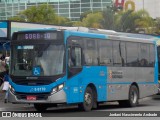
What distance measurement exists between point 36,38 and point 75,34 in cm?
139

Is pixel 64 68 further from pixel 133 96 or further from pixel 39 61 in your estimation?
pixel 133 96

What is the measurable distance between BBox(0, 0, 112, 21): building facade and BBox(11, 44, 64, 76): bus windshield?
295 ft

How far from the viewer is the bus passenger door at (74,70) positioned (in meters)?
17.8

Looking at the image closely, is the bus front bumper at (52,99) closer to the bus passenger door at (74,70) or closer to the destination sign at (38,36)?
the bus passenger door at (74,70)

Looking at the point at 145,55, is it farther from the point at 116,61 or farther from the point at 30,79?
the point at 30,79

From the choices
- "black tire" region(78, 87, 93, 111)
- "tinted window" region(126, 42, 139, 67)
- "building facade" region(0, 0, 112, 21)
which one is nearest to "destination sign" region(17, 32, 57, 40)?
"black tire" region(78, 87, 93, 111)

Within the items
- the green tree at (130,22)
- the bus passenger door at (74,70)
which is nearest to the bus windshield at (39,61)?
the bus passenger door at (74,70)

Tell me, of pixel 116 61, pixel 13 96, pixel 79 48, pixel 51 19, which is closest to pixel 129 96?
pixel 116 61

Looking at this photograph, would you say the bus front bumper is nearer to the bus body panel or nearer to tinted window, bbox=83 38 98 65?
the bus body panel

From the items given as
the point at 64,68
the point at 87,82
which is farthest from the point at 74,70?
the point at 87,82

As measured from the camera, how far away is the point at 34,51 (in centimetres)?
1797

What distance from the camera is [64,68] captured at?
17625 millimetres

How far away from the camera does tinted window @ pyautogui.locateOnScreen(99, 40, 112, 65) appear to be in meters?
20.0

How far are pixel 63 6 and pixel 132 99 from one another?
9134 cm
